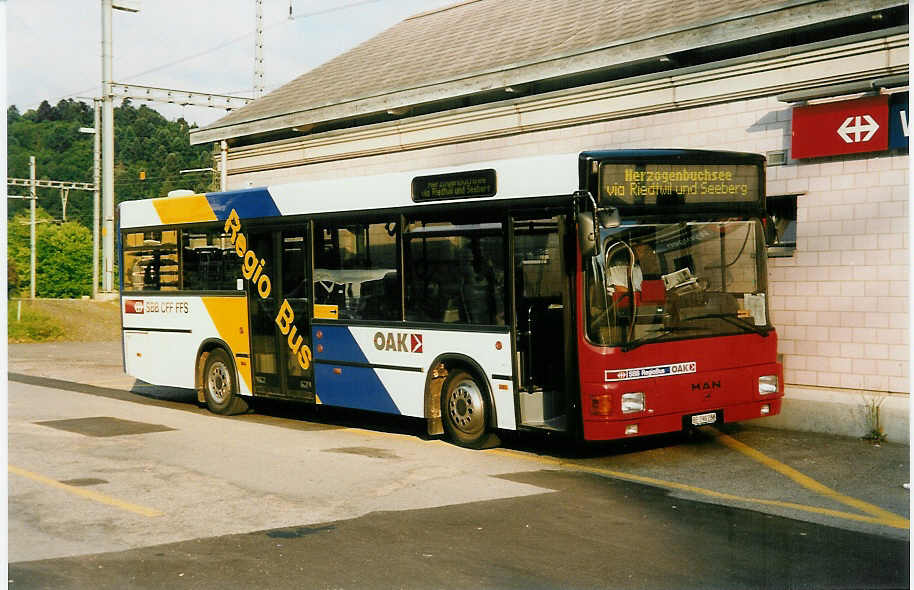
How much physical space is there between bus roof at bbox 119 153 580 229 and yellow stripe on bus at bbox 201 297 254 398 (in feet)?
3.68

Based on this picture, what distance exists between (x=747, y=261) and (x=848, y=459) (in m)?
2.14

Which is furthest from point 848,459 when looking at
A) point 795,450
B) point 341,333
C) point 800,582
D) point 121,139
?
point 121,139

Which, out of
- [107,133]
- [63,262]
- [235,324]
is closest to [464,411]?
[235,324]

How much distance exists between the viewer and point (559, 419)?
1082 centimetres

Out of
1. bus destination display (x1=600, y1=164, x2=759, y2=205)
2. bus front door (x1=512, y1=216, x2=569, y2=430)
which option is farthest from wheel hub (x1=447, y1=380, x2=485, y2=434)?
bus destination display (x1=600, y1=164, x2=759, y2=205)

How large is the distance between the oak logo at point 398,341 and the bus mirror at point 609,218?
9.54 ft

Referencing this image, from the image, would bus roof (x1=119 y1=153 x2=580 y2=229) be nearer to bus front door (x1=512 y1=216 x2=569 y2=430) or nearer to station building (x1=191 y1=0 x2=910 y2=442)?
bus front door (x1=512 y1=216 x2=569 y2=430)

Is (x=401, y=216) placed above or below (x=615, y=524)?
above

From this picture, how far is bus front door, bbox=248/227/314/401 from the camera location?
45.1 ft

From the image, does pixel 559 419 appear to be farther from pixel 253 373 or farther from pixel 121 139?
pixel 121 139

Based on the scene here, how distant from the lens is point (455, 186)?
460 inches

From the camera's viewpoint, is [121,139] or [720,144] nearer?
[720,144]

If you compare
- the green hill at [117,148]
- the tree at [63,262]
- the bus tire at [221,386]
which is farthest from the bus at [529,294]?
the tree at [63,262]

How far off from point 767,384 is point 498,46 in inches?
382
